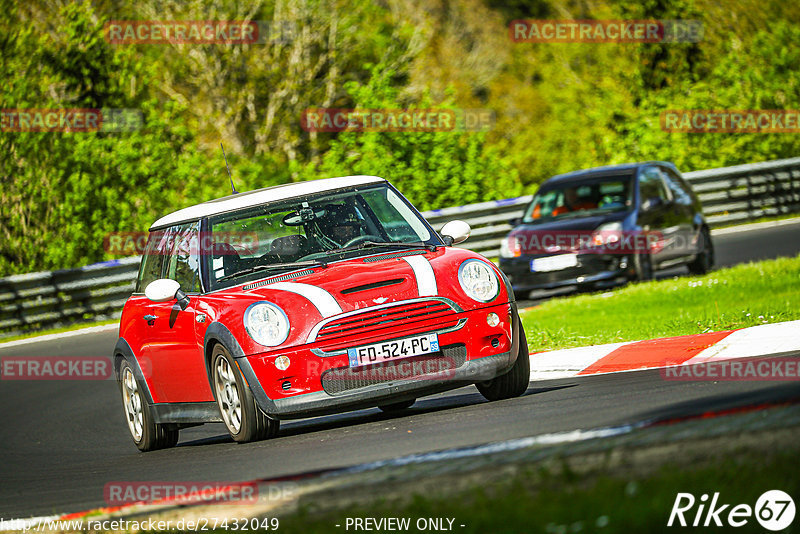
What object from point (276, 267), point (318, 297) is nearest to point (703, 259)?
point (276, 267)

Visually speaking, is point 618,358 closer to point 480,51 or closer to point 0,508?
point 0,508

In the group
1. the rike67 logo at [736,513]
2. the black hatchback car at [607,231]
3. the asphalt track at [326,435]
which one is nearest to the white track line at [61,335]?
the black hatchback car at [607,231]

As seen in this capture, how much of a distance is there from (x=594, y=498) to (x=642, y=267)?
38.8ft

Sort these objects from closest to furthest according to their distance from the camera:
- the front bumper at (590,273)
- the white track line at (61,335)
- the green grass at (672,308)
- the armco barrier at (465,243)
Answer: the green grass at (672,308), the front bumper at (590,273), the white track line at (61,335), the armco barrier at (465,243)

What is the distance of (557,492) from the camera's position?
3971mm

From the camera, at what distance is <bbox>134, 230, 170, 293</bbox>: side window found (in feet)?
29.8

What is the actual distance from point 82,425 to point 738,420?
741 cm

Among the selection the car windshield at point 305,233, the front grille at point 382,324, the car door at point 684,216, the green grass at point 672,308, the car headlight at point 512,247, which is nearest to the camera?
the front grille at point 382,324

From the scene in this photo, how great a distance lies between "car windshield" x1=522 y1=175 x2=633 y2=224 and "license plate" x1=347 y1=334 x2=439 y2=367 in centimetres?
902

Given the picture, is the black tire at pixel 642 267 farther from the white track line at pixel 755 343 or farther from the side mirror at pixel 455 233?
the side mirror at pixel 455 233

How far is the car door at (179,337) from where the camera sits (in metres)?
8.12

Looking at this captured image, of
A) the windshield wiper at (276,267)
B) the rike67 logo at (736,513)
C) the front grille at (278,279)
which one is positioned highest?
the windshield wiper at (276,267)

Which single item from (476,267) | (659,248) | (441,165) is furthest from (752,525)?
(441,165)

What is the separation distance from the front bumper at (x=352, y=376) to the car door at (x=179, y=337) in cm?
83
